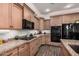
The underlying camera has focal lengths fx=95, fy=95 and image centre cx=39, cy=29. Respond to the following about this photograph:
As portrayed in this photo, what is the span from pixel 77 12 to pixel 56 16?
5.18ft

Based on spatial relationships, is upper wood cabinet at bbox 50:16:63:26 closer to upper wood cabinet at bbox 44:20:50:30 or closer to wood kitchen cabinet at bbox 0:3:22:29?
upper wood cabinet at bbox 44:20:50:30

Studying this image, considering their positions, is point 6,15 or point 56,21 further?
point 56,21

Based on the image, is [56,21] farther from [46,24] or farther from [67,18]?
[46,24]

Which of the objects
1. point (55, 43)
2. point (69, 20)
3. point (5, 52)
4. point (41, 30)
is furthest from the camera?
point (41, 30)

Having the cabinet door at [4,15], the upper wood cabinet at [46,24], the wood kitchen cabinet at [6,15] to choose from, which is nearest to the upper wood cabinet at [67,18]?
the upper wood cabinet at [46,24]

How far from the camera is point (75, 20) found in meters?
3.84

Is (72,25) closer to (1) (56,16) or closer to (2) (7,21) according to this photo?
(1) (56,16)

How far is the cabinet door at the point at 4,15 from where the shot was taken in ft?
6.28

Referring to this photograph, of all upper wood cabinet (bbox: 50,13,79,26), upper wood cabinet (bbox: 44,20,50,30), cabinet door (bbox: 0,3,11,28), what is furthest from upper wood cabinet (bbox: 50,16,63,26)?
cabinet door (bbox: 0,3,11,28)

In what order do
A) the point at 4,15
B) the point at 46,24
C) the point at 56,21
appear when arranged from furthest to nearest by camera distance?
the point at 46,24 < the point at 56,21 < the point at 4,15

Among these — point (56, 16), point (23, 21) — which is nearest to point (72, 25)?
point (56, 16)

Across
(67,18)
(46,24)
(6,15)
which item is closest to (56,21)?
(67,18)

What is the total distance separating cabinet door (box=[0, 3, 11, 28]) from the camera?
1.91 metres

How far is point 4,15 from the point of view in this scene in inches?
77.9
